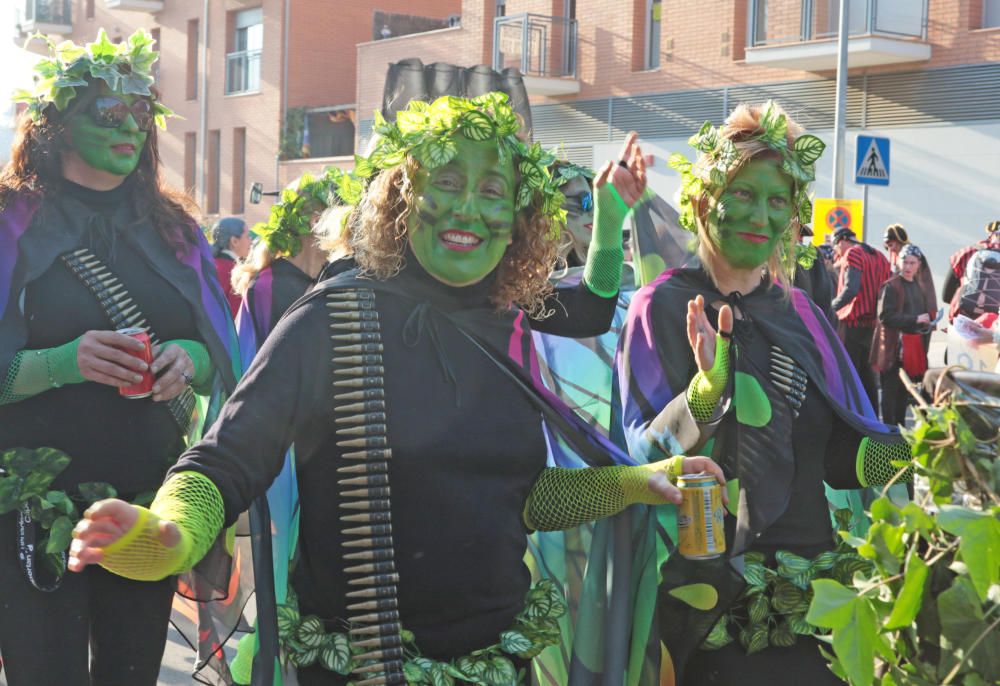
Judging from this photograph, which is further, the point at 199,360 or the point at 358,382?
the point at 199,360

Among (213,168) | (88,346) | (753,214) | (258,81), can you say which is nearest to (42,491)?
(88,346)

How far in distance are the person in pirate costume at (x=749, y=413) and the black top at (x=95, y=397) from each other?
1.39m

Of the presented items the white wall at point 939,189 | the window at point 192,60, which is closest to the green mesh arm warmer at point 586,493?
the white wall at point 939,189

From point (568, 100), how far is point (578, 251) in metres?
22.8

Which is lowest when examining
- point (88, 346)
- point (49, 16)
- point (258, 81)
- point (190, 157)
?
point (88, 346)

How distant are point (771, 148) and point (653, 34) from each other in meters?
23.9

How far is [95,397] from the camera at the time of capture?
407cm

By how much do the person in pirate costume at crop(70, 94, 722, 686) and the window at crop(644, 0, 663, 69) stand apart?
24.6m

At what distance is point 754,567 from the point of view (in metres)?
3.68

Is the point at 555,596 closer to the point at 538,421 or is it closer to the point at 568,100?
the point at 538,421

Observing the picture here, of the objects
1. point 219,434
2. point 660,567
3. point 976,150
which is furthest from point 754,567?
point 976,150

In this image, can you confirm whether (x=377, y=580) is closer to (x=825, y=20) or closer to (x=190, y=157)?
(x=825, y=20)

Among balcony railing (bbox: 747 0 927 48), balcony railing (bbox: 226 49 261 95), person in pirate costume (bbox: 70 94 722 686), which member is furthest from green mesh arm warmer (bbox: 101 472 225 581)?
balcony railing (bbox: 226 49 261 95)

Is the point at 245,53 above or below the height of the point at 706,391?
above
